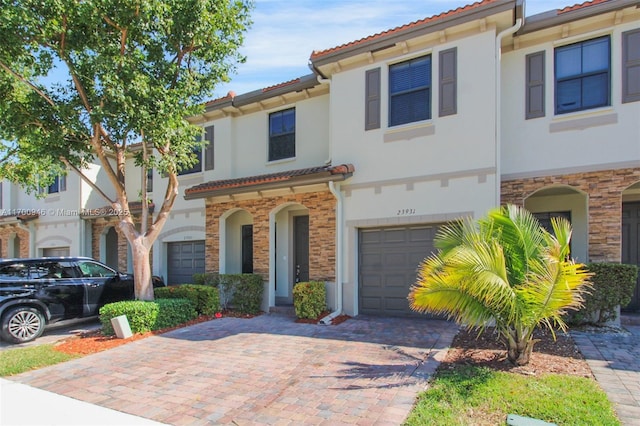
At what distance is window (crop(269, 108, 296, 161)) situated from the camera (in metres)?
12.1

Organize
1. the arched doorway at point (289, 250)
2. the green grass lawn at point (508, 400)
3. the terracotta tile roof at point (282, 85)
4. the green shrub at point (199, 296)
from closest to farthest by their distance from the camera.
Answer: the green grass lawn at point (508, 400)
the green shrub at point (199, 296)
the terracotta tile roof at point (282, 85)
the arched doorway at point (289, 250)

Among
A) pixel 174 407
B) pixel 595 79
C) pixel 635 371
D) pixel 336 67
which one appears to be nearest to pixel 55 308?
pixel 174 407

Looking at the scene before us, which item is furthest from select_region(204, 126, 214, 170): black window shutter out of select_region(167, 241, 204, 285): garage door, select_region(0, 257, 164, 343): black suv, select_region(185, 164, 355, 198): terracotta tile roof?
select_region(0, 257, 164, 343): black suv

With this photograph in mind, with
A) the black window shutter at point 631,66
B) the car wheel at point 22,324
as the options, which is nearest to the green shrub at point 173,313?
the car wheel at point 22,324

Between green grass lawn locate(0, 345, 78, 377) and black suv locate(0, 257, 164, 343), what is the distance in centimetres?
84

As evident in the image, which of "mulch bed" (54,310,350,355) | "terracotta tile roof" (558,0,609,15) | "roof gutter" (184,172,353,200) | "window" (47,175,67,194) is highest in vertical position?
"terracotta tile roof" (558,0,609,15)

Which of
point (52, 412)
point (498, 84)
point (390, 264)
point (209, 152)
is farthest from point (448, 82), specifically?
point (52, 412)

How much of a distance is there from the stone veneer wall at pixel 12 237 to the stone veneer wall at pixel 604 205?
21.8 metres

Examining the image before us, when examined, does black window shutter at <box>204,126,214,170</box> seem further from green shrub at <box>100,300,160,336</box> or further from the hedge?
green shrub at <box>100,300,160,336</box>

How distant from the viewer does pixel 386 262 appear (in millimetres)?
9805

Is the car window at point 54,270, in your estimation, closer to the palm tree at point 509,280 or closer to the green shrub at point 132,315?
the green shrub at point 132,315

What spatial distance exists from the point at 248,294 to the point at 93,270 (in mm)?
4139

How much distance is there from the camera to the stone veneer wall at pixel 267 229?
34.2ft

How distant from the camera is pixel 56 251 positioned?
18.0 m
